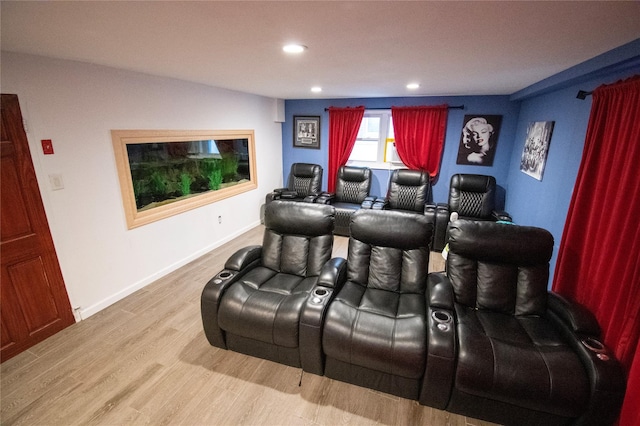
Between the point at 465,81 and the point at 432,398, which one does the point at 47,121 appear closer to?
the point at 432,398

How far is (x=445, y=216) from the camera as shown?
12.9 ft

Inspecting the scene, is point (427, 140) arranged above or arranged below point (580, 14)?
below

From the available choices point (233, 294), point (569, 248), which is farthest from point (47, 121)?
point (569, 248)

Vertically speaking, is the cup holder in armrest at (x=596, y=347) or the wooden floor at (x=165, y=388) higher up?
the cup holder in armrest at (x=596, y=347)

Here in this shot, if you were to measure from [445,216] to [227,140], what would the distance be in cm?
340

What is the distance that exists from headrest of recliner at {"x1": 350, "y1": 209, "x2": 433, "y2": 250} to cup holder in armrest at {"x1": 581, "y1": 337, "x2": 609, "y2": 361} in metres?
1.04

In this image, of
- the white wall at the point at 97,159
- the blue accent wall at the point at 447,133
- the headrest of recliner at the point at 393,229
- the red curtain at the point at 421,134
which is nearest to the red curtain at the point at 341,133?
the blue accent wall at the point at 447,133

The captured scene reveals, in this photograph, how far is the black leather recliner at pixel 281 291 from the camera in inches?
75.3

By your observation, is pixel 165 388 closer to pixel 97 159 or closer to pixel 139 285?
pixel 139 285

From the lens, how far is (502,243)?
6.55 ft

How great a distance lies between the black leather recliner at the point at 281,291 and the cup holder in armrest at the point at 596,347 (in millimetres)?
1490

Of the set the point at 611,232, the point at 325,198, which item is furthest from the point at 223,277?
the point at 325,198

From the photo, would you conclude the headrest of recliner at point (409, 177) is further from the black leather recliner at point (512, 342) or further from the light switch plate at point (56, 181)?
the light switch plate at point (56, 181)

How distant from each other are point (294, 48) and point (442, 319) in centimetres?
A: 200
